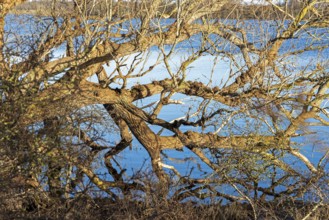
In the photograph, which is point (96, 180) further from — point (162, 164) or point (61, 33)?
point (61, 33)

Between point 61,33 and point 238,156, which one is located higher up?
point 61,33

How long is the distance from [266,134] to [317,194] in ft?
5.30

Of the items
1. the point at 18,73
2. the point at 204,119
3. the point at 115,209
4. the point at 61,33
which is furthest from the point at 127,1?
the point at 115,209

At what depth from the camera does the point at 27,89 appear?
544 cm

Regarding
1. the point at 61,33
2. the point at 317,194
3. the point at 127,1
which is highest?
the point at 127,1

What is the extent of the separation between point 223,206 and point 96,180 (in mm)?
1487

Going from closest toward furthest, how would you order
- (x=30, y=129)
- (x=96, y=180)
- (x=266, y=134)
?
(x=30, y=129)
(x=96, y=180)
(x=266, y=134)

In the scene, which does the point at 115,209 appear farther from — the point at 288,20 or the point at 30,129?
the point at 288,20

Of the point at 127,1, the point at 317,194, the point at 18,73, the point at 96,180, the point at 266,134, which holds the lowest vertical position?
the point at 317,194

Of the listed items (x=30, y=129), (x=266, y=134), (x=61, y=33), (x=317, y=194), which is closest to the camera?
(x=30, y=129)

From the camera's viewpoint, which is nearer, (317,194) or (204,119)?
(317,194)

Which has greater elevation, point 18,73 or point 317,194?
point 18,73

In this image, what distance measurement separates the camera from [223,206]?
21.8ft

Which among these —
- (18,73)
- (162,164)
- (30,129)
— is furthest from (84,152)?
(162,164)
